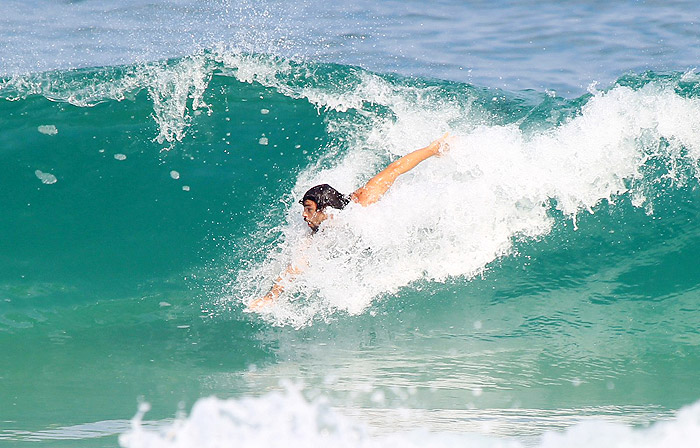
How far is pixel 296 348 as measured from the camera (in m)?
5.18

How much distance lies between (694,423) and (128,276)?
4716mm

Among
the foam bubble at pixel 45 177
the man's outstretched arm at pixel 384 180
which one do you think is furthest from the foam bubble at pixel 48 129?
the man's outstretched arm at pixel 384 180

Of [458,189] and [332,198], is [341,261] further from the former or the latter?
[458,189]

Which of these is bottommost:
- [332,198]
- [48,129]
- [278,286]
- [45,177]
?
[278,286]

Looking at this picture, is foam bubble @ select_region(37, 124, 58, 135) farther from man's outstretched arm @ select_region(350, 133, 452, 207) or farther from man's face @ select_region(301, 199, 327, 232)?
man's outstretched arm @ select_region(350, 133, 452, 207)

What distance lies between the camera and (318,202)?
5.42m

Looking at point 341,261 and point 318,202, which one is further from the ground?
point 318,202

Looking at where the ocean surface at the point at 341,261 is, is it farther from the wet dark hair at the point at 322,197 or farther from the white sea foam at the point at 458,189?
the wet dark hair at the point at 322,197

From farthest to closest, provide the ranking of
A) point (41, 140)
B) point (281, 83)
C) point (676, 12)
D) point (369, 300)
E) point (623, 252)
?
1. point (676, 12)
2. point (281, 83)
3. point (41, 140)
4. point (623, 252)
5. point (369, 300)

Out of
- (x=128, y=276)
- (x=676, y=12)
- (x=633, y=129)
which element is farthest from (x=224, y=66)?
(x=676, y=12)

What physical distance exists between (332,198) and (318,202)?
12 centimetres

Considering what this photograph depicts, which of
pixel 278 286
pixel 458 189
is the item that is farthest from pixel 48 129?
pixel 458 189

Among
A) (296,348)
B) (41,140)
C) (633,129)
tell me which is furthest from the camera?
(41,140)

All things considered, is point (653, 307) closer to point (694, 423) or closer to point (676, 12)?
point (694, 423)
